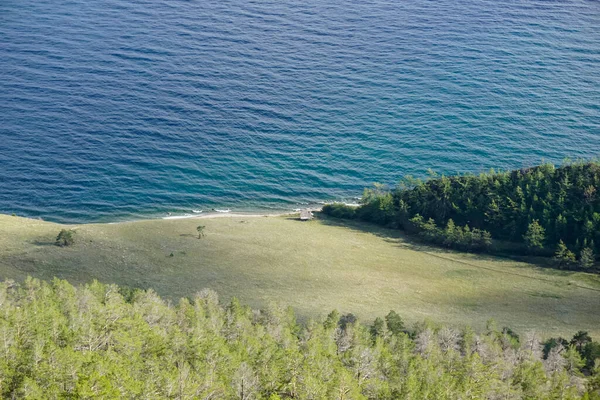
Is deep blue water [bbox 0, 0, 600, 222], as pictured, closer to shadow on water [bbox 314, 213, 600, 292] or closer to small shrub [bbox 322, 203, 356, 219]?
small shrub [bbox 322, 203, 356, 219]

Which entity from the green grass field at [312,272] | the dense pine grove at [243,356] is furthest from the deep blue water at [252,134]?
the dense pine grove at [243,356]

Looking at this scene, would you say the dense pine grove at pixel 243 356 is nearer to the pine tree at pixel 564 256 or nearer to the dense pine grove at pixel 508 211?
the pine tree at pixel 564 256

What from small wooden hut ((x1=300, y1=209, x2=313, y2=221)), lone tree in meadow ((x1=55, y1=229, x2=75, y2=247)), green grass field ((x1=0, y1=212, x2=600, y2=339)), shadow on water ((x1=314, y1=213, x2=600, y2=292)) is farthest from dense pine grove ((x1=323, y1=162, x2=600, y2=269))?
lone tree in meadow ((x1=55, y1=229, x2=75, y2=247))

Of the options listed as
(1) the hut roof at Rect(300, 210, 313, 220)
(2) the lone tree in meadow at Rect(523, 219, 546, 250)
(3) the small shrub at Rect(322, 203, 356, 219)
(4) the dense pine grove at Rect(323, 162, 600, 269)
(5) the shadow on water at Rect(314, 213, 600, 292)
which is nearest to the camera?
(5) the shadow on water at Rect(314, 213, 600, 292)

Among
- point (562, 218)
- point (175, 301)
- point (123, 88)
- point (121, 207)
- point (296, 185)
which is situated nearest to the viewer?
point (175, 301)

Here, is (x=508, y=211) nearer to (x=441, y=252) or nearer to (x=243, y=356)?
(x=441, y=252)

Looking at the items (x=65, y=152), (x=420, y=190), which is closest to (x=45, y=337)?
(x=420, y=190)

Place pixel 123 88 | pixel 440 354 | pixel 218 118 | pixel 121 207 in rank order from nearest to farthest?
pixel 440 354
pixel 121 207
pixel 218 118
pixel 123 88

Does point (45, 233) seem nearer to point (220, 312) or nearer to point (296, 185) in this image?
point (220, 312)
